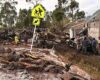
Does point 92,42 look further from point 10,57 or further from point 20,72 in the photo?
point 20,72

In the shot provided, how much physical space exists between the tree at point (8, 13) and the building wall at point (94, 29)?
140 feet

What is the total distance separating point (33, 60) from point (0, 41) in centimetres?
1324

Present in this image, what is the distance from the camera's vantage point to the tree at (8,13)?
77275 millimetres

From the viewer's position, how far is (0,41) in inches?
1128

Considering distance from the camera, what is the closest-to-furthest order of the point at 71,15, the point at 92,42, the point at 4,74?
the point at 4,74, the point at 92,42, the point at 71,15

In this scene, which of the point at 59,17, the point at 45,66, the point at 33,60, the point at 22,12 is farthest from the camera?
the point at 22,12

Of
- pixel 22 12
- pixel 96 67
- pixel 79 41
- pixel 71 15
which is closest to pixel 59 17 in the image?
pixel 71 15

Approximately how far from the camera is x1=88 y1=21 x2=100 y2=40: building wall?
34094mm

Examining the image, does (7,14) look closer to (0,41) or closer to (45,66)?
(0,41)

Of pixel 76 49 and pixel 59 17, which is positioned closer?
pixel 76 49

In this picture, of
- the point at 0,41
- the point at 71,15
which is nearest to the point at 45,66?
the point at 0,41

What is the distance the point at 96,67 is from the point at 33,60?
3573mm

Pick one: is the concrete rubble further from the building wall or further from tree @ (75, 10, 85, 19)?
tree @ (75, 10, 85, 19)

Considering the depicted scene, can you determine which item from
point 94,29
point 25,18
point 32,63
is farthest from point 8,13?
point 32,63
